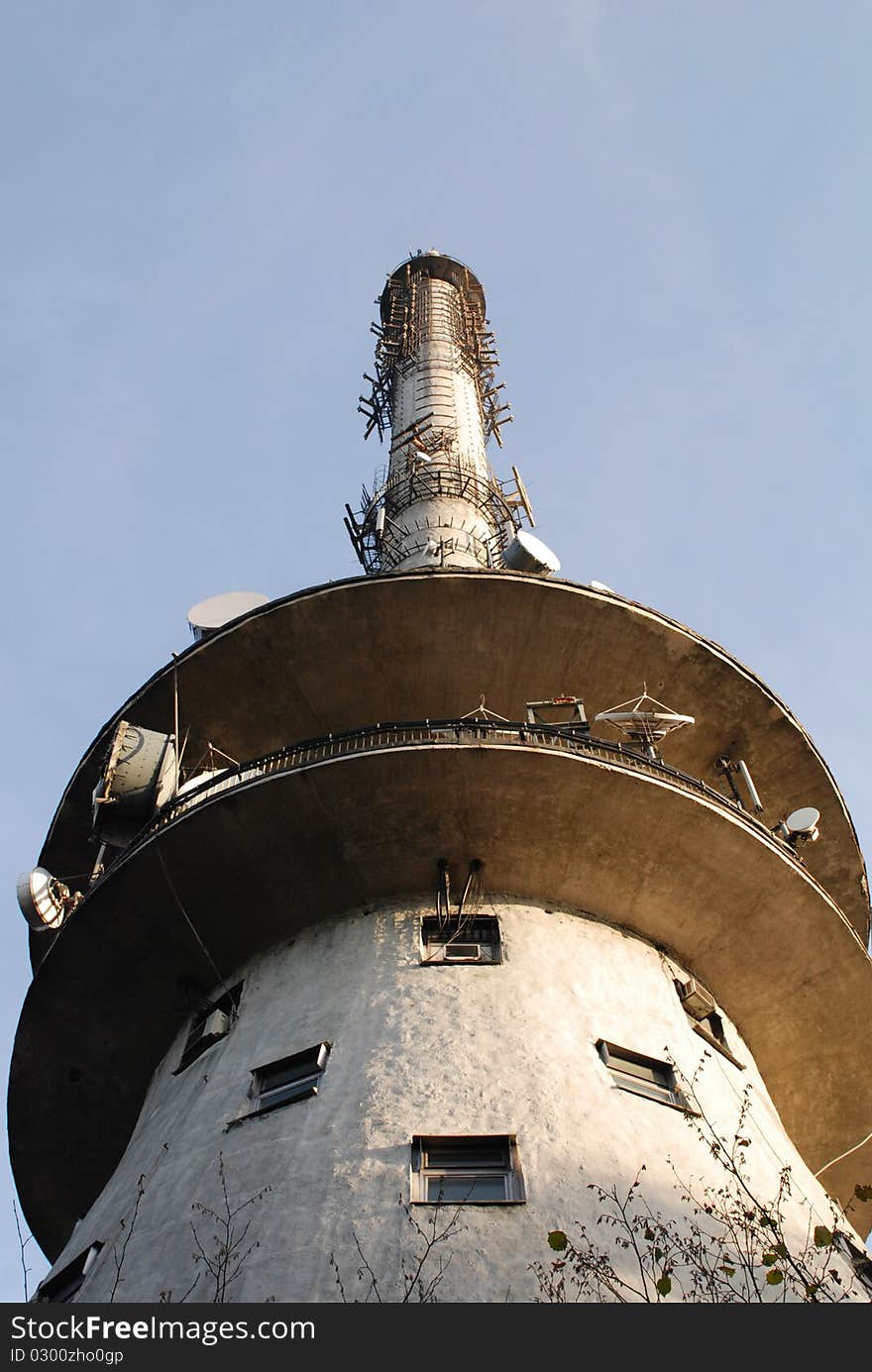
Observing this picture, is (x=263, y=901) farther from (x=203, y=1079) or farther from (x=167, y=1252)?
(x=167, y=1252)

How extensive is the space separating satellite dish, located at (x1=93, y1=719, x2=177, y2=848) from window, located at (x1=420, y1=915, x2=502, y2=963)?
3.83 meters

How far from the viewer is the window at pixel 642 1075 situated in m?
12.0

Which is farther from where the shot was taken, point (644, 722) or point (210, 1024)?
point (644, 722)

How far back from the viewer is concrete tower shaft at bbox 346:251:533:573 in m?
24.3

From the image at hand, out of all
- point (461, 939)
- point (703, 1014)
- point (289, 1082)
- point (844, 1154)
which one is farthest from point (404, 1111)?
point (844, 1154)

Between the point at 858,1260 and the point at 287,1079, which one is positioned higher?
the point at 287,1079

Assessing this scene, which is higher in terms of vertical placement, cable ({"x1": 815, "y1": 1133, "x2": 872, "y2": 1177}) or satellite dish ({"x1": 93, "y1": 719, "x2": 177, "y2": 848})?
satellite dish ({"x1": 93, "y1": 719, "x2": 177, "y2": 848})

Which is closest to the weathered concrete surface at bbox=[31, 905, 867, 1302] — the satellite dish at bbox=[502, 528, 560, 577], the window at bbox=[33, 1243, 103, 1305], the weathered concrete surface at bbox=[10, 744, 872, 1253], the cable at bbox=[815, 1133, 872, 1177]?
the window at bbox=[33, 1243, 103, 1305]

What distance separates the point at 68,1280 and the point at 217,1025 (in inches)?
109

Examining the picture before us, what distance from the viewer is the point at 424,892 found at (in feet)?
47.0

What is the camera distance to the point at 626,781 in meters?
14.1

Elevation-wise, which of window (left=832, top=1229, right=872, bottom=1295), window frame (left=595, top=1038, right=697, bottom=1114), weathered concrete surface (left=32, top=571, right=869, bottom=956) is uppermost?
weathered concrete surface (left=32, top=571, right=869, bottom=956)

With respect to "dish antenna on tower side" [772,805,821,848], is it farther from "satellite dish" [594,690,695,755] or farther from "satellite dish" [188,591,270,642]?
"satellite dish" [188,591,270,642]

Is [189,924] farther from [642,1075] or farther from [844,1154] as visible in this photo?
[844,1154]
